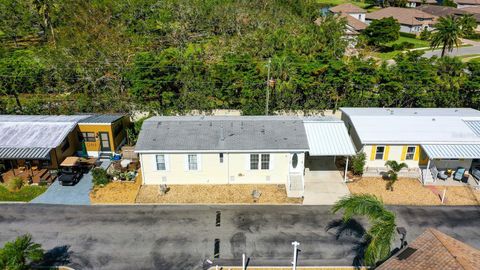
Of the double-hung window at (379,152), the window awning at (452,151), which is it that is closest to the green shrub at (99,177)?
the double-hung window at (379,152)

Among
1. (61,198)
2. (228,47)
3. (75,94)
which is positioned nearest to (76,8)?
(75,94)

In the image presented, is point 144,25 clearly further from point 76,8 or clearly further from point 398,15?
point 398,15

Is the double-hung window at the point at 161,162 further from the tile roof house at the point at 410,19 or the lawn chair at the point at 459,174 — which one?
the tile roof house at the point at 410,19

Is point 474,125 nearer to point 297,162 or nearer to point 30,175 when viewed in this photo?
point 297,162

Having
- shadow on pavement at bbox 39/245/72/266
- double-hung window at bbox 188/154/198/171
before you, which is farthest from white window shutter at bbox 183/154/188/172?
shadow on pavement at bbox 39/245/72/266

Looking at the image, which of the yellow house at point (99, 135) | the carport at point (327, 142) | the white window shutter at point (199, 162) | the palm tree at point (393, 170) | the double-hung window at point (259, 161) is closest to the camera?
the white window shutter at point (199, 162)

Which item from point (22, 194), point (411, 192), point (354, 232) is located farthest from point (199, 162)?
point (411, 192)
